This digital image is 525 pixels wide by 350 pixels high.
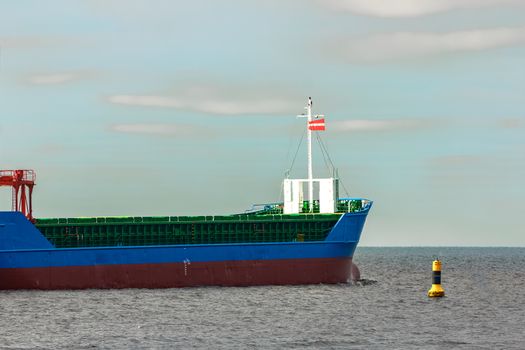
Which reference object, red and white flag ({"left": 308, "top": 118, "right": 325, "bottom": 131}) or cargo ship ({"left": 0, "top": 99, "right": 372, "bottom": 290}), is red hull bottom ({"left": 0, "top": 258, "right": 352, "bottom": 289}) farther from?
red and white flag ({"left": 308, "top": 118, "right": 325, "bottom": 131})

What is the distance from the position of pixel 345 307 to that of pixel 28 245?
17243 millimetres

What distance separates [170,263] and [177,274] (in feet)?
2.44

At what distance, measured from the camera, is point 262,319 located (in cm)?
4212

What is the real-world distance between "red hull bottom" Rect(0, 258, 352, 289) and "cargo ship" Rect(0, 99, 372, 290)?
54mm

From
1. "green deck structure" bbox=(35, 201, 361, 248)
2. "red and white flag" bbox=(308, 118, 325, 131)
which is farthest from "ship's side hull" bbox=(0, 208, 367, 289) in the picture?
"red and white flag" bbox=(308, 118, 325, 131)

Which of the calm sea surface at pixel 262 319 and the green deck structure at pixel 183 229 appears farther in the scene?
the green deck structure at pixel 183 229

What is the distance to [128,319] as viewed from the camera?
42.1m

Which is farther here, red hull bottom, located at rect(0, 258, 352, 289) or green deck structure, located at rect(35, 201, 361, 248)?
green deck structure, located at rect(35, 201, 361, 248)

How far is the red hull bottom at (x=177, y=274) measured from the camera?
51.6m

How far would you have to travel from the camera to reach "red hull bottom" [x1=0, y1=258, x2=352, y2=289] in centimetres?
5159

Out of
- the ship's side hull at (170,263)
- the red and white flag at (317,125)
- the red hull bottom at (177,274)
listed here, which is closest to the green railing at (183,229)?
the ship's side hull at (170,263)

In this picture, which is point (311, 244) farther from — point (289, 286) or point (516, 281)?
point (516, 281)

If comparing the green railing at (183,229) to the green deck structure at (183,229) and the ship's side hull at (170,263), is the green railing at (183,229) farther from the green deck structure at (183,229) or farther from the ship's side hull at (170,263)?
the ship's side hull at (170,263)

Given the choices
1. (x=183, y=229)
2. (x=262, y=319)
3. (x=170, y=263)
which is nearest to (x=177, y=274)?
(x=170, y=263)
